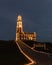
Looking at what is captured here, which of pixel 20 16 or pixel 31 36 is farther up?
pixel 20 16

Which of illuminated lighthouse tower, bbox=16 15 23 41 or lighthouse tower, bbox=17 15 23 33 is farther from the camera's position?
lighthouse tower, bbox=17 15 23 33

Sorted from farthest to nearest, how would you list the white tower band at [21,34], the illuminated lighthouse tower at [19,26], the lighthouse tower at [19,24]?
the lighthouse tower at [19,24] → the illuminated lighthouse tower at [19,26] → the white tower band at [21,34]

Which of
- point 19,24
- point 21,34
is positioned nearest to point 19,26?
point 19,24

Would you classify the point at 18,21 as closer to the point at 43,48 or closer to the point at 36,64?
the point at 43,48

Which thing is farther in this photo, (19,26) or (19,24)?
(19,24)

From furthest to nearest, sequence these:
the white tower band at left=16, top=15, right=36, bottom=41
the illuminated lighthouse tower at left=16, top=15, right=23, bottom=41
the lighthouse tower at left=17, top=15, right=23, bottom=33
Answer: the lighthouse tower at left=17, top=15, right=23, bottom=33 → the illuminated lighthouse tower at left=16, top=15, right=23, bottom=41 → the white tower band at left=16, top=15, right=36, bottom=41

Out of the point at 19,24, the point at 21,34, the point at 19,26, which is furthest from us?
the point at 19,24

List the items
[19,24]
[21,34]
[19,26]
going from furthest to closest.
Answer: [19,24]
[19,26]
[21,34]

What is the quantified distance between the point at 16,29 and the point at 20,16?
4918 millimetres

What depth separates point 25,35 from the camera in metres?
97.9

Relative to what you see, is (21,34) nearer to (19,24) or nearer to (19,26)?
(19,26)

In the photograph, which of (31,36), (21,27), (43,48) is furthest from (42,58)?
(21,27)

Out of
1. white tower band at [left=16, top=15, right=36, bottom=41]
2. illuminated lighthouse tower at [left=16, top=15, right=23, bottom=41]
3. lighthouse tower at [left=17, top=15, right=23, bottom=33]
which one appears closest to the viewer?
white tower band at [left=16, top=15, right=36, bottom=41]

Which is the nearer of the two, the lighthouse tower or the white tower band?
the white tower band
